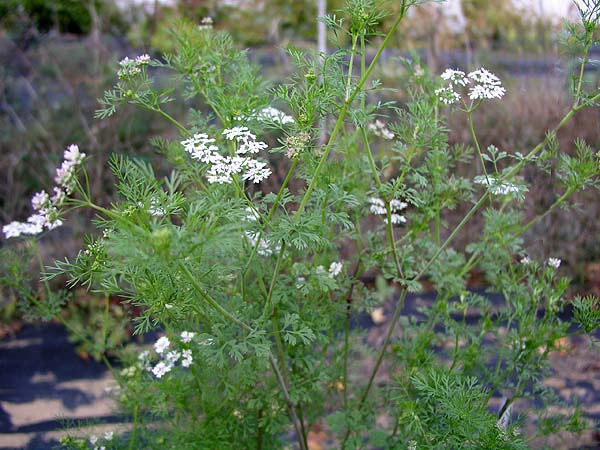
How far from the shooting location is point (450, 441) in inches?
62.6

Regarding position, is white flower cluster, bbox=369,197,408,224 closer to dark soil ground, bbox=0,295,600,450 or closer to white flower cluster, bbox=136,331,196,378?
white flower cluster, bbox=136,331,196,378

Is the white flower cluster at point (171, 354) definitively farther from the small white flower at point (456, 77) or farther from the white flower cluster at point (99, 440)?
the small white flower at point (456, 77)

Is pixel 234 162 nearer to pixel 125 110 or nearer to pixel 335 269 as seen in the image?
pixel 335 269

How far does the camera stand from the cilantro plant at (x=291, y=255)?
1.45 metres

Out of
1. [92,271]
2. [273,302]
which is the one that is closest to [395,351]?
[273,302]

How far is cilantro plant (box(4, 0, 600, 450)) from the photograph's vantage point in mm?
1449

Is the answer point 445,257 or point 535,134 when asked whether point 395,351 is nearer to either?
point 445,257

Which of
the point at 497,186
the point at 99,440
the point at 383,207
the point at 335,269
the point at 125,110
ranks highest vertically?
the point at 497,186

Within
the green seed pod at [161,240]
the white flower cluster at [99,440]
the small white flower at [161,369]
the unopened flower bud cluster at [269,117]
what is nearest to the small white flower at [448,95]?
the unopened flower bud cluster at [269,117]

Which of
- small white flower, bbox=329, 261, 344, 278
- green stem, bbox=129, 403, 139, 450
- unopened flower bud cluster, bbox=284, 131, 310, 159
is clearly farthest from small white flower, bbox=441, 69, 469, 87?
green stem, bbox=129, 403, 139, 450

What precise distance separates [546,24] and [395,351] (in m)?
6.05

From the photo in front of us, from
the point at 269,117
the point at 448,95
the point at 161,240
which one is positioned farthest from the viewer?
the point at 448,95

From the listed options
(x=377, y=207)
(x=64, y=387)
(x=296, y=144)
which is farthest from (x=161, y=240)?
(x=64, y=387)

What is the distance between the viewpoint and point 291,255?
1960 mm
